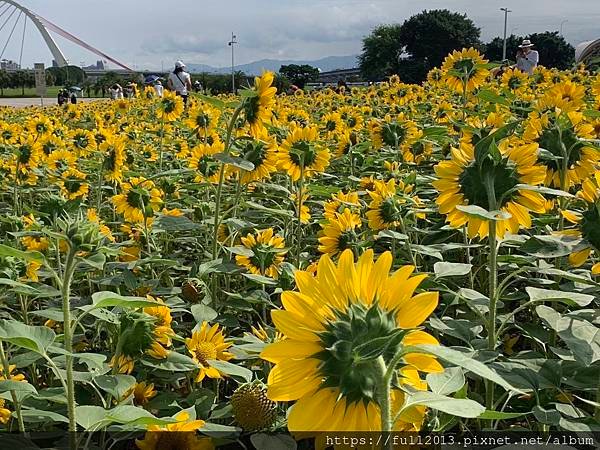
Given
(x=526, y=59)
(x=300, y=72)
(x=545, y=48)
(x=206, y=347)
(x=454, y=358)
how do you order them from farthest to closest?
(x=545, y=48)
(x=300, y=72)
(x=526, y=59)
(x=206, y=347)
(x=454, y=358)

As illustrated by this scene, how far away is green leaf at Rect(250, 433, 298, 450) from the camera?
1.02 meters

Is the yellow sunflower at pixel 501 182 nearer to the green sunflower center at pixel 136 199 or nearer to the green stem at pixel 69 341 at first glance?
the green stem at pixel 69 341

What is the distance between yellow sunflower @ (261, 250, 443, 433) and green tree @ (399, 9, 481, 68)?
26.6 m

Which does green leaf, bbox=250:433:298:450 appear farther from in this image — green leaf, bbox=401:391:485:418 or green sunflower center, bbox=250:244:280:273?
green sunflower center, bbox=250:244:280:273

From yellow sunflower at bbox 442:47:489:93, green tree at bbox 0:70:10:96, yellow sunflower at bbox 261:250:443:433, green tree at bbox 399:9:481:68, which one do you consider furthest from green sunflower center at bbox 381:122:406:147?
green tree at bbox 0:70:10:96

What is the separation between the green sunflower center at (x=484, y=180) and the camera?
3.81 ft

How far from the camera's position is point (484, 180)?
1.16 m

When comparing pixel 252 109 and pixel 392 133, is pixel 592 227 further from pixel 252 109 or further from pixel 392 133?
pixel 392 133

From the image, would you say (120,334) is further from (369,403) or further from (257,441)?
(369,403)

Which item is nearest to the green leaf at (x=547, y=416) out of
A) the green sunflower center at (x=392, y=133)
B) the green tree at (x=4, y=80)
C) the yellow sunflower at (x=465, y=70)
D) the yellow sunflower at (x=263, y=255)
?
the yellow sunflower at (x=263, y=255)

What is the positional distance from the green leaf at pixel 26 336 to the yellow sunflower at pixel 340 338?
44cm

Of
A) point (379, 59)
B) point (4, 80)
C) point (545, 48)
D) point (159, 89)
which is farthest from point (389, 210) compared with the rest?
point (4, 80)

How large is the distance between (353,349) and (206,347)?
76 centimetres

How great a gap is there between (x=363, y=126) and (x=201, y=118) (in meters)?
1.40
